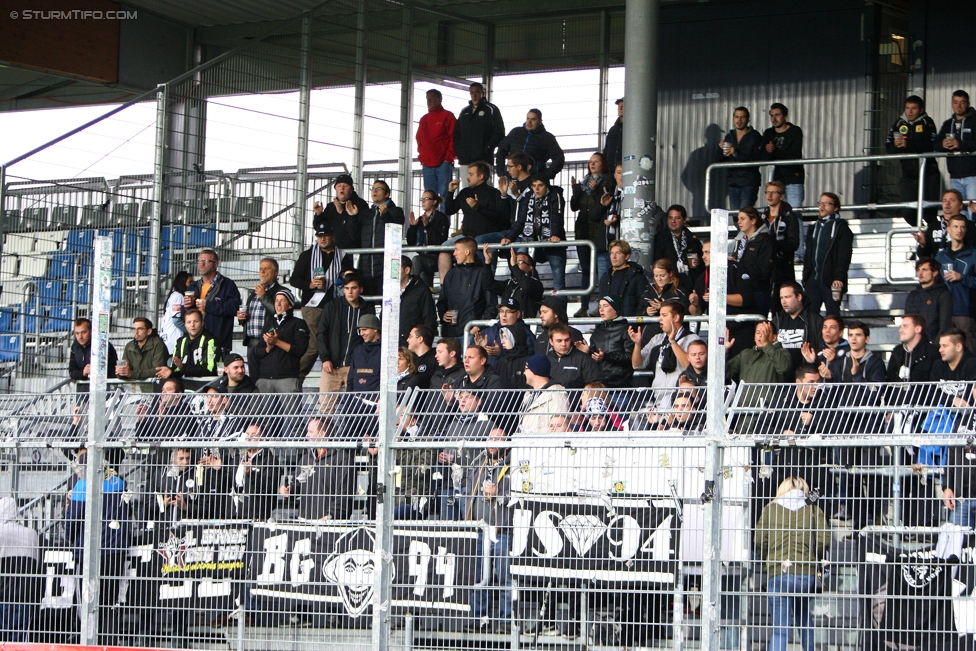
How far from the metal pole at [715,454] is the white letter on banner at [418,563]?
61.7 inches

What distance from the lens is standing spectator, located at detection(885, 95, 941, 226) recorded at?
14867 mm

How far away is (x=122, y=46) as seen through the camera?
21.4m

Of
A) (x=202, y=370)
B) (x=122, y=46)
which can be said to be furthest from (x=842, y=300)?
(x=122, y=46)

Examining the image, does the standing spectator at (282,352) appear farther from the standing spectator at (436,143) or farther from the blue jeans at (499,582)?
the blue jeans at (499,582)

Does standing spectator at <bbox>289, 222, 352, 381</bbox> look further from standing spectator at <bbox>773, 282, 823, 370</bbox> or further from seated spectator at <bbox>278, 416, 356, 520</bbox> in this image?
seated spectator at <bbox>278, 416, 356, 520</bbox>

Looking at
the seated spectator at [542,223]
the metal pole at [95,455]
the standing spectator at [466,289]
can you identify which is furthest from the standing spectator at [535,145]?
the metal pole at [95,455]

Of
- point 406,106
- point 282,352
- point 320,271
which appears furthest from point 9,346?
Answer: point 406,106

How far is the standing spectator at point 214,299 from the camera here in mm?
14555

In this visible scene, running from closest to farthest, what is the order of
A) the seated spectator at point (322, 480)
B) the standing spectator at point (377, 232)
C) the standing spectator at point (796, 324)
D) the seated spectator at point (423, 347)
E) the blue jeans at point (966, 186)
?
the seated spectator at point (322, 480), the standing spectator at point (796, 324), the seated spectator at point (423, 347), the blue jeans at point (966, 186), the standing spectator at point (377, 232)

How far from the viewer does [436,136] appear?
17062mm

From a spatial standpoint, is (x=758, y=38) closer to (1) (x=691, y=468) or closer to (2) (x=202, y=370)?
(2) (x=202, y=370)

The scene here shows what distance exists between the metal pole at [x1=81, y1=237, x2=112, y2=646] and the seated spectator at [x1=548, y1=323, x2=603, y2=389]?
398 centimetres

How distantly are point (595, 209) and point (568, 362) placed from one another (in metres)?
4.55

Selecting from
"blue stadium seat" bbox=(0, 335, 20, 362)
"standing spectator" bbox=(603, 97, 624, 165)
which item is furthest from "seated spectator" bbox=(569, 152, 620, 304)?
"blue stadium seat" bbox=(0, 335, 20, 362)
